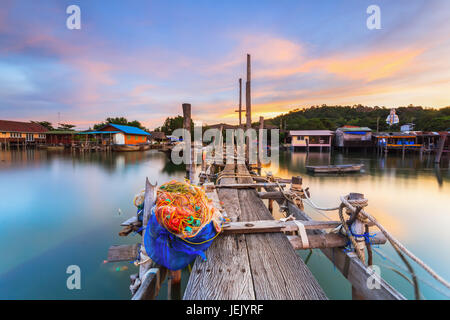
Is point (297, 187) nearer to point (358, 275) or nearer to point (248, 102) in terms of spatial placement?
point (358, 275)

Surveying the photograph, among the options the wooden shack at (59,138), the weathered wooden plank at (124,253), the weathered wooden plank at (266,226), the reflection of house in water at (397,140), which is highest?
the wooden shack at (59,138)

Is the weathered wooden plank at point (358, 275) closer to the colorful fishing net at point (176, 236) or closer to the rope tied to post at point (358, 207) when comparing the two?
the rope tied to post at point (358, 207)

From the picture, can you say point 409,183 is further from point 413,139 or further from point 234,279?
point 413,139

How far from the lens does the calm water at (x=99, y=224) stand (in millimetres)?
4922

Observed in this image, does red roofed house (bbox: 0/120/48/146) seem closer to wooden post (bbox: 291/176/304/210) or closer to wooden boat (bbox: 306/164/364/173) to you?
wooden boat (bbox: 306/164/364/173)

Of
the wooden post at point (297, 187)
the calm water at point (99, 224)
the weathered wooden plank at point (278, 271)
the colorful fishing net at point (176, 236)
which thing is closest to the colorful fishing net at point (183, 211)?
the colorful fishing net at point (176, 236)

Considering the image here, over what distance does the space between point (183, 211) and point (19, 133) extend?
55204mm

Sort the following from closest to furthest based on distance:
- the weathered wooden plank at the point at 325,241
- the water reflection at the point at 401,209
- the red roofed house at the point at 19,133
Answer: the weathered wooden plank at the point at 325,241, the water reflection at the point at 401,209, the red roofed house at the point at 19,133

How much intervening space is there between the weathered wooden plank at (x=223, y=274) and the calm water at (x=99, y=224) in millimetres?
1895

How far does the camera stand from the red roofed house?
39125 mm

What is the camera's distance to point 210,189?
16.6ft

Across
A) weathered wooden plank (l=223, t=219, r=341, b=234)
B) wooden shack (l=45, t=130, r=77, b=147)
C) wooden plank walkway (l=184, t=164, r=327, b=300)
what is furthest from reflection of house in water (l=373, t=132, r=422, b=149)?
wooden shack (l=45, t=130, r=77, b=147)

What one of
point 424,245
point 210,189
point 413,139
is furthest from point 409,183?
point 413,139
